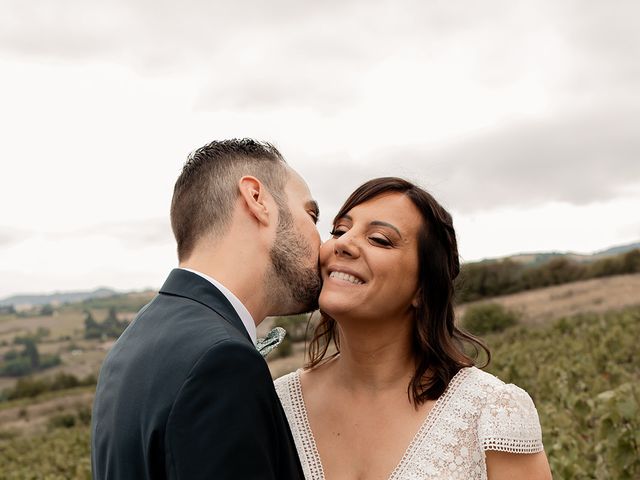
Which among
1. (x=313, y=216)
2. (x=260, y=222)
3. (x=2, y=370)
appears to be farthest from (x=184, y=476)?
(x=2, y=370)

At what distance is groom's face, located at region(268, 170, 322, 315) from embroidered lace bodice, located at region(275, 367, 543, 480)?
0.84m

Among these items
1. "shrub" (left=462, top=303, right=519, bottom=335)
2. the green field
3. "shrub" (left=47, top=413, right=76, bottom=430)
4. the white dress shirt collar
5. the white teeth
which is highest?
the white dress shirt collar

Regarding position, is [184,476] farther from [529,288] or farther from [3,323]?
[3,323]

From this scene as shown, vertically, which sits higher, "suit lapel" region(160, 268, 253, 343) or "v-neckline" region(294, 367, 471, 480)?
"suit lapel" region(160, 268, 253, 343)

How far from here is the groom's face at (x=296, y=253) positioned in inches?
112

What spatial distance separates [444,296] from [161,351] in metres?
1.83

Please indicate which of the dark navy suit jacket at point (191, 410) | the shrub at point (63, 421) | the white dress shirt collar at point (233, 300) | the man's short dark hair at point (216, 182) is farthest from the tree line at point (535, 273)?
the dark navy suit jacket at point (191, 410)

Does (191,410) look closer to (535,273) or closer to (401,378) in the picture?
(401,378)

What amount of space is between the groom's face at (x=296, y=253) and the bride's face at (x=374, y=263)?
0.20m

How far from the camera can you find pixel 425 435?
339 cm

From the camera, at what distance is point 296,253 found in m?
2.94

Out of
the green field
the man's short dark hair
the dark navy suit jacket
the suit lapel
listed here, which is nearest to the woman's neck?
the man's short dark hair

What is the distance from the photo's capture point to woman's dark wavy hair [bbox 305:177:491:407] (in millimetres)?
3529

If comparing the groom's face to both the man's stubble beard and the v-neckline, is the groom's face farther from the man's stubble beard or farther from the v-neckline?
the v-neckline
